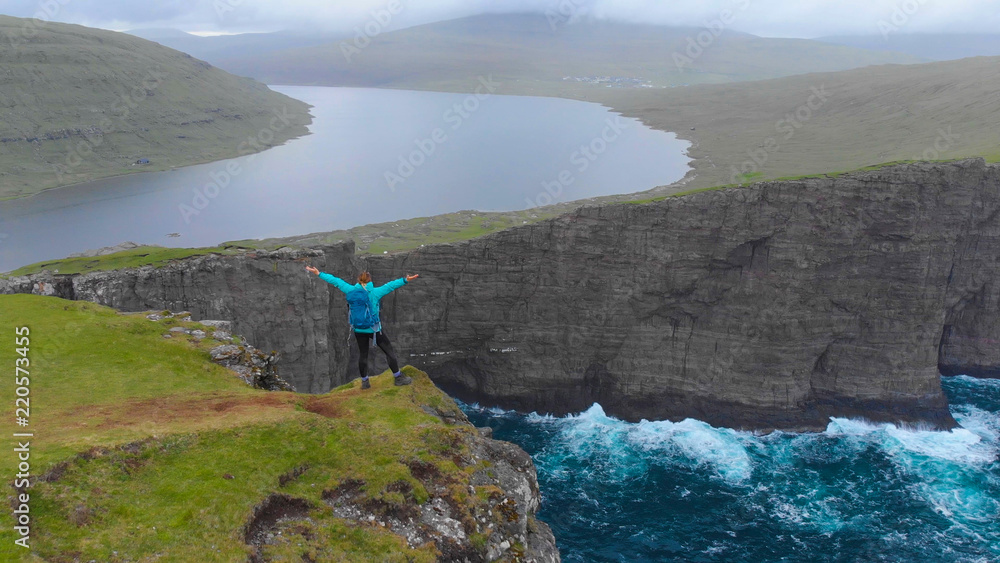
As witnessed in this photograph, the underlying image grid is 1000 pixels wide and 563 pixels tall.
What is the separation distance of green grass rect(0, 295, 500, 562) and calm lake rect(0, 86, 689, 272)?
257 ft

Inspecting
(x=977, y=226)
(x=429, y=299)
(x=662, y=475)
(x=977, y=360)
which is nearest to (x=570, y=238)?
(x=429, y=299)

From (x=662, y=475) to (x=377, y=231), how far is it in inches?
2103

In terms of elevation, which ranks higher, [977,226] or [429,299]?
[977,226]

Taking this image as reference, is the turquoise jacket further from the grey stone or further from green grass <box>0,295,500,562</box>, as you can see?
the grey stone

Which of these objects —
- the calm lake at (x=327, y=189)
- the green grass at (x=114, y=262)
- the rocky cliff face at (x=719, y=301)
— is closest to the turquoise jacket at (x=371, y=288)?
the rocky cliff face at (x=719, y=301)

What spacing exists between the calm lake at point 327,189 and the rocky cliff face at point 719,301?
49.5 meters

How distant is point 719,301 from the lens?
51938 mm

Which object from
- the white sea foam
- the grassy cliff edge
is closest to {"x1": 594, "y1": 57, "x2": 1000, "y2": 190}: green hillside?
the white sea foam

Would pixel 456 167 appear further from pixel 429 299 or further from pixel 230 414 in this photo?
pixel 230 414

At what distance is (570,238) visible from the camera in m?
51.7

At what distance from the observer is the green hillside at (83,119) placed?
145 m

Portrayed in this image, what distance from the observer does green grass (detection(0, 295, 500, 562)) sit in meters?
12.4

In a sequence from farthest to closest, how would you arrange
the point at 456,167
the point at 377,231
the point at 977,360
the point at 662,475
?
1. the point at 456,167
2. the point at 377,231
3. the point at 977,360
4. the point at 662,475

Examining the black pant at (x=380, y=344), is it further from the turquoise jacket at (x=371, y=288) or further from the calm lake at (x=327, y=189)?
the calm lake at (x=327, y=189)
